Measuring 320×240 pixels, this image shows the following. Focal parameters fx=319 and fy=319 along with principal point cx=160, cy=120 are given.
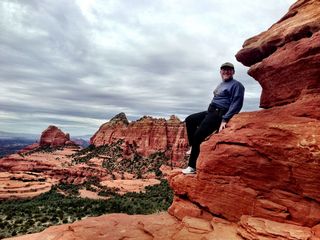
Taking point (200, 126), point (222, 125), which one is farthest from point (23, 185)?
point (222, 125)

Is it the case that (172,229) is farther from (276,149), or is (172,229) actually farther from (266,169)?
(276,149)

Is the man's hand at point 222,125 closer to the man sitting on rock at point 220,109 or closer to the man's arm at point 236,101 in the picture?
the man sitting on rock at point 220,109

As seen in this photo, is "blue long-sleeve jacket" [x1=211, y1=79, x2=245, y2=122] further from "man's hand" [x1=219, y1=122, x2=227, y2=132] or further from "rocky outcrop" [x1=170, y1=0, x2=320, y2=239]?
"rocky outcrop" [x1=170, y1=0, x2=320, y2=239]

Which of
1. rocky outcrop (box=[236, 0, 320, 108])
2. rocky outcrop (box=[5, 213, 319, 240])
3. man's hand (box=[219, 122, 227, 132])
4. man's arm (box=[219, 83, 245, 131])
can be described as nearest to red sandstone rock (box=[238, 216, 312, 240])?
rocky outcrop (box=[5, 213, 319, 240])

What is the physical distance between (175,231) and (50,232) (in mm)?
6440

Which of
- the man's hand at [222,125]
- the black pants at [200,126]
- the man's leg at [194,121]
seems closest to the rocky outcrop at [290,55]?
the man's hand at [222,125]

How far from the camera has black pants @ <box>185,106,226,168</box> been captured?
53.4ft

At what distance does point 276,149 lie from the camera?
12.8m

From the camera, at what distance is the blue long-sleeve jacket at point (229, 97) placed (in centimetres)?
1536

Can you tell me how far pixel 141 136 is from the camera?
166 m

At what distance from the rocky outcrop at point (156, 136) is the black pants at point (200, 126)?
416 feet

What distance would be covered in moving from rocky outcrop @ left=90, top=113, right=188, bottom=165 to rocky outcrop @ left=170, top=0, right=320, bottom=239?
128966 millimetres

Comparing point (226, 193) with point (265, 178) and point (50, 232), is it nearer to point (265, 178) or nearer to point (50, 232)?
point (265, 178)

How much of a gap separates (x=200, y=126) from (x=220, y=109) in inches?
54.0
